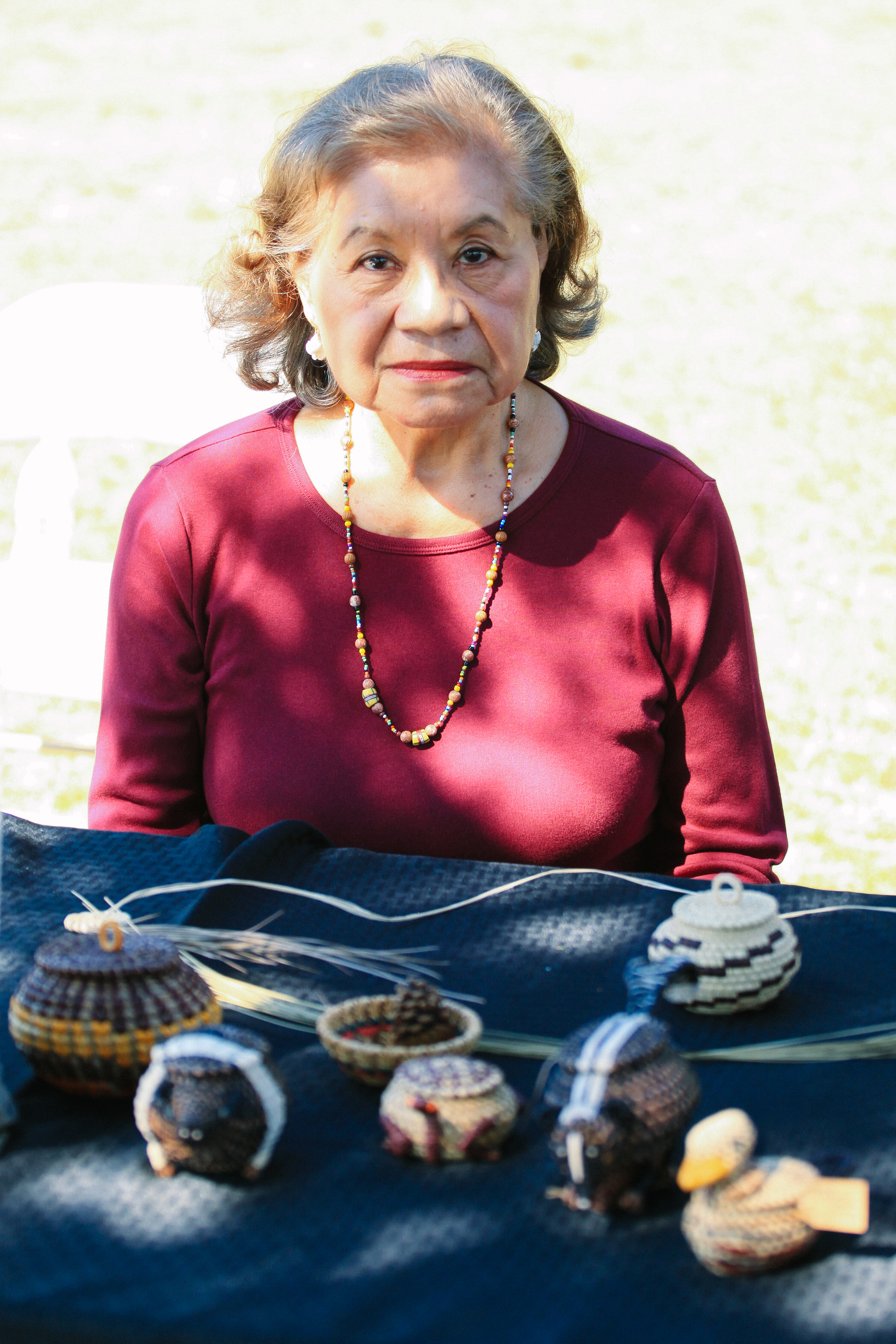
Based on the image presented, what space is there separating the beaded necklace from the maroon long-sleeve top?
1 centimetres

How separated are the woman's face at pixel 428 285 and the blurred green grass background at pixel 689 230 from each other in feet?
1.12

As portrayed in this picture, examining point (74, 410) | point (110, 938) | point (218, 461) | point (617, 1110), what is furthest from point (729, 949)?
point (74, 410)

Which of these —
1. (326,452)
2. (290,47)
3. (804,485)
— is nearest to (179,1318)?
(326,452)

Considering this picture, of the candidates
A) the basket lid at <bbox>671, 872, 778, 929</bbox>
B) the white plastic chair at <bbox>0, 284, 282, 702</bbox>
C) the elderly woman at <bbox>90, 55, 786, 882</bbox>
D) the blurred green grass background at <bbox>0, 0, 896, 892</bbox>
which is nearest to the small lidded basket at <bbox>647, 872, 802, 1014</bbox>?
the basket lid at <bbox>671, 872, 778, 929</bbox>

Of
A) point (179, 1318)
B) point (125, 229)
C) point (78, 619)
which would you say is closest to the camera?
point (179, 1318)

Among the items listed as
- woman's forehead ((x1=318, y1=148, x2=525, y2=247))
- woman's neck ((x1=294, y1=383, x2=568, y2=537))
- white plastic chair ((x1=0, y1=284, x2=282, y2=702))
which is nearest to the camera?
woman's forehead ((x1=318, y1=148, x2=525, y2=247))

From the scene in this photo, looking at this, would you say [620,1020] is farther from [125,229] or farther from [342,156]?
[125,229]

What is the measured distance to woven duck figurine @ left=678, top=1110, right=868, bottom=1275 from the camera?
31.8 inches

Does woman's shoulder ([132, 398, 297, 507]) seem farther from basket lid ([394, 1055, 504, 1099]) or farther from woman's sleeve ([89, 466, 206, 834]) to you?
basket lid ([394, 1055, 504, 1099])

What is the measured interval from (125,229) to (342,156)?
6.81 m

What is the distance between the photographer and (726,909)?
3.65 ft

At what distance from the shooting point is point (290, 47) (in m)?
11.2

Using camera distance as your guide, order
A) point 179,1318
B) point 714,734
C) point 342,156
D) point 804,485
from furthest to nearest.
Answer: point 804,485 → point 714,734 → point 342,156 → point 179,1318

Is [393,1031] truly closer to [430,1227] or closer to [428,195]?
[430,1227]
